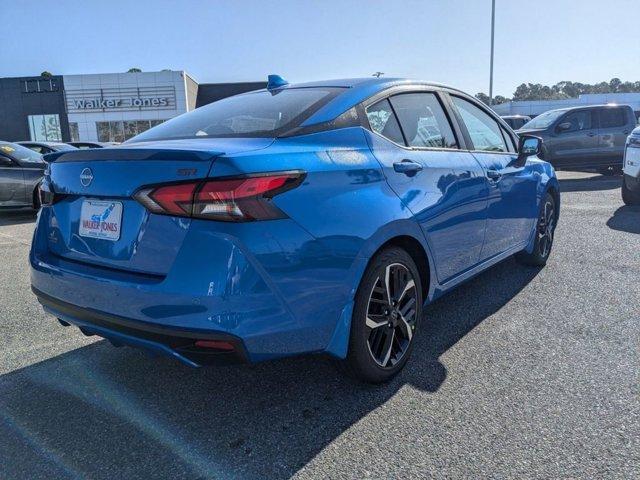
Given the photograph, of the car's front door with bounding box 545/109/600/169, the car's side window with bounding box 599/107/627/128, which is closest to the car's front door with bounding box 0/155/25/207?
the car's front door with bounding box 545/109/600/169

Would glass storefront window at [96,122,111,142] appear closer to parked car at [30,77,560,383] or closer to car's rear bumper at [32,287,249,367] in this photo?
parked car at [30,77,560,383]

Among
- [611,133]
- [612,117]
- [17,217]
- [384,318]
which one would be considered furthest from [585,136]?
[17,217]

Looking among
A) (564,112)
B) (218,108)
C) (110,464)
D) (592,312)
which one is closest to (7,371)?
(110,464)

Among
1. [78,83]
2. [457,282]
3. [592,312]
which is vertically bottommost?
[592,312]

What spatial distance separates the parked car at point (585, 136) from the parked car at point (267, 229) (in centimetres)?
1077

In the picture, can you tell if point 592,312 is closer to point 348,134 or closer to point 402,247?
point 402,247

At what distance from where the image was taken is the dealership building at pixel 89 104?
38.9 m

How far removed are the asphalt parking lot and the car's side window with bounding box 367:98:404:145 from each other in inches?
52.5

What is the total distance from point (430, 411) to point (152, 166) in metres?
1.72

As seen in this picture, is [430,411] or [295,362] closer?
[430,411]

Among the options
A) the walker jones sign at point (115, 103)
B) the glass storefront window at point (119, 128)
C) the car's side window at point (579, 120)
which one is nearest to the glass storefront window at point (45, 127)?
the walker jones sign at point (115, 103)

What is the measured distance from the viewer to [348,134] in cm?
262

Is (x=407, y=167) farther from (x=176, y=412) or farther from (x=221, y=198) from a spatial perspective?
(x=176, y=412)

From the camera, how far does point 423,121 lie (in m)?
3.29
